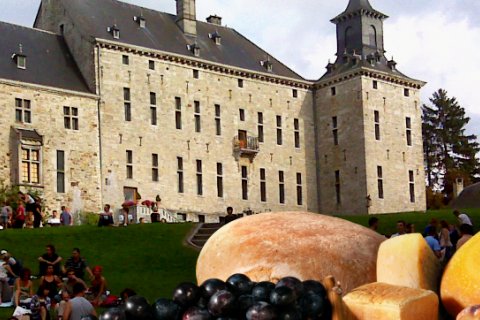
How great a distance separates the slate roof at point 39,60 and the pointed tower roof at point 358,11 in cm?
2068

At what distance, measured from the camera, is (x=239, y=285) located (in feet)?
32.6

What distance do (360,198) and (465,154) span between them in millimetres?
28591

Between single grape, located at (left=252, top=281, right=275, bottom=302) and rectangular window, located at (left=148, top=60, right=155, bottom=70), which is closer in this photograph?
single grape, located at (left=252, top=281, right=275, bottom=302)

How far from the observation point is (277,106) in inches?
2509

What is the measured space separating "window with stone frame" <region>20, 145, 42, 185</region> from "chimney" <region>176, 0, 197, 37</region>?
568 inches

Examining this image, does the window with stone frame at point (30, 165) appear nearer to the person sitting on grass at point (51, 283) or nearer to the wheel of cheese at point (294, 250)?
the person sitting on grass at point (51, 283)

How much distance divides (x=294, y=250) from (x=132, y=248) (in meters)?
20.2

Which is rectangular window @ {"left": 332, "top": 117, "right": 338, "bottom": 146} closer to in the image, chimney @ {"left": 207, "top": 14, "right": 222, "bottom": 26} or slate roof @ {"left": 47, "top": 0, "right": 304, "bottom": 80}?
slate roof @ {"left": 47, "top": 0, "right": 304, "bottom": 80}

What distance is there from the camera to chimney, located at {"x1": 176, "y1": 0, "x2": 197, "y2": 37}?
62.6 m

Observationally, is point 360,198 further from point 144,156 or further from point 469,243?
point 469,243

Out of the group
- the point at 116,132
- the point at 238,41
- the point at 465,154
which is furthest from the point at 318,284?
the point at 465,154

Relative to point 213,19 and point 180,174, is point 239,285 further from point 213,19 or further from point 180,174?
point 213,19

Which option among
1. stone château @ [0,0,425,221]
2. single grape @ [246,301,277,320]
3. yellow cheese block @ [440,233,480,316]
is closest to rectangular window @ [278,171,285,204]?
stone château @ [0,0,425,221]

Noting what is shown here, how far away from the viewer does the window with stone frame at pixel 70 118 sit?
53.8m
